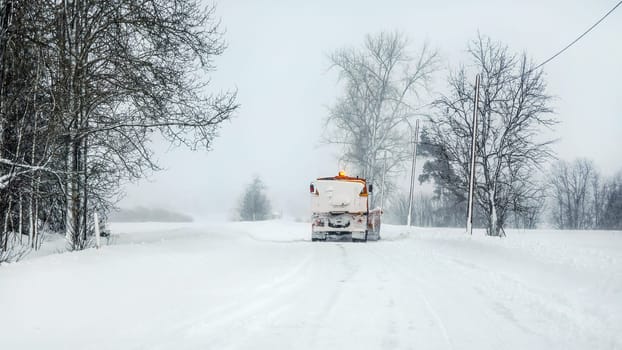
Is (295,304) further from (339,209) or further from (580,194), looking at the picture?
(580,194)

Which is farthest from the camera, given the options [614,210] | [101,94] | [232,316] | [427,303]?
[614,210]

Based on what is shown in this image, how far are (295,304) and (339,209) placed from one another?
54.9ft

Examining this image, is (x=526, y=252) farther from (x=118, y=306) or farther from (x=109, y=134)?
(x=109, y=134)

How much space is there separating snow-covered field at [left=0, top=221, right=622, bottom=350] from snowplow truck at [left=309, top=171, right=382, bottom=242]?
12.0 m

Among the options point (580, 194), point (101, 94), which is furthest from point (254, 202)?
point (101, 94)

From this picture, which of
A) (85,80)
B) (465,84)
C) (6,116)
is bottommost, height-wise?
(6,116)

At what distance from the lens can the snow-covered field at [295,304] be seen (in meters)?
5.41

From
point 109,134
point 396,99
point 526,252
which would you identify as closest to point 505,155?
point 526,252

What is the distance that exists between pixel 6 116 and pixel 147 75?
476 centimetres

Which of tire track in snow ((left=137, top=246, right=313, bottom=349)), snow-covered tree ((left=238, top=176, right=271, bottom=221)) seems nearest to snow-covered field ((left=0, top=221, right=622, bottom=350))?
tire track in snow ((left=137, top=246, right=313, bottom=349))

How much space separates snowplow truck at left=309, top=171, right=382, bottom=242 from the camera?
23.8m

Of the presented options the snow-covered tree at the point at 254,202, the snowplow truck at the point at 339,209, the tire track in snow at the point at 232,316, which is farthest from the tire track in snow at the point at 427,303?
the snow-covered tree at the point at 254,202

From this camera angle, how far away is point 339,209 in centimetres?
2397

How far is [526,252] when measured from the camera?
12719 millimetres
